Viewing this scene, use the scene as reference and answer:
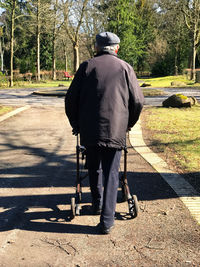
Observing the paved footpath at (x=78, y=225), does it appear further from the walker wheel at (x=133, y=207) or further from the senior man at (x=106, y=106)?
the senior man at (x=106, y=106)

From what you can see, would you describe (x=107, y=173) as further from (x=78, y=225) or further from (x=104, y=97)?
(x=104, y=97)

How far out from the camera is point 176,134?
26.0ft

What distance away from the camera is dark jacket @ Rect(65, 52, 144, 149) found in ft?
10.2

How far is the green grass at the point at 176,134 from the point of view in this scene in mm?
5759

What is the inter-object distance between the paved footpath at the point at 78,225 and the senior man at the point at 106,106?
31cm

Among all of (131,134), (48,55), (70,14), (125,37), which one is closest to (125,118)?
(131,134)

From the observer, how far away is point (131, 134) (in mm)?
8188

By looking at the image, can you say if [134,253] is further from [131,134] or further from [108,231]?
[131,134]

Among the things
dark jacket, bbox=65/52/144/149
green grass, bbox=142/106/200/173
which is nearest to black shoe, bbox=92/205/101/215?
dark jacket, bbox=65/52/144/149

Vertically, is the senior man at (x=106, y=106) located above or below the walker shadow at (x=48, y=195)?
above

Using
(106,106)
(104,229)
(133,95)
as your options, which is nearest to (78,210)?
(104,229)

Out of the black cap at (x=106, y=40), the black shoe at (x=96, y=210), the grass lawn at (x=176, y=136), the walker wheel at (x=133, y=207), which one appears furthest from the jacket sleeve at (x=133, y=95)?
the grass lawn at (x=176, y=136)

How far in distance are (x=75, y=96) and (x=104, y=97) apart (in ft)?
1.07

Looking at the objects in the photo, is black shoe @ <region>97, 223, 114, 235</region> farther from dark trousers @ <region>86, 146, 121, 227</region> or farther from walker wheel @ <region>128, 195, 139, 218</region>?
walker wheel @ <region>128, 195, 139, 218</region>
